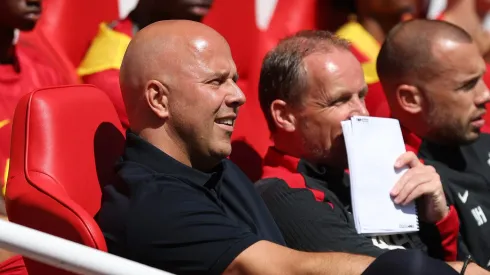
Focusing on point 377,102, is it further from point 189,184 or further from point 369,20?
point 189,184

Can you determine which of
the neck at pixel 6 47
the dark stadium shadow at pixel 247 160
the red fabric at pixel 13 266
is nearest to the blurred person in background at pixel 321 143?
the dark stadium shadow at pixel 247 160

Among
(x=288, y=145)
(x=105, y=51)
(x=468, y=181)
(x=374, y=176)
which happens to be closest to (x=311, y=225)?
(x=374, y=176)

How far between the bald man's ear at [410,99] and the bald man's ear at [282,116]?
41 centimetres

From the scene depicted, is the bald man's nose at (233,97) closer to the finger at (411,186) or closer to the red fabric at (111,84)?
the finger at (411,186)

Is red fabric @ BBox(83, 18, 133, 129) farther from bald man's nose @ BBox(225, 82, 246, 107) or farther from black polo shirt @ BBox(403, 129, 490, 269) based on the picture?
black polo shirt @ BBox(403, 129, 490, 269)

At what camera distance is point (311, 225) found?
1977 mm

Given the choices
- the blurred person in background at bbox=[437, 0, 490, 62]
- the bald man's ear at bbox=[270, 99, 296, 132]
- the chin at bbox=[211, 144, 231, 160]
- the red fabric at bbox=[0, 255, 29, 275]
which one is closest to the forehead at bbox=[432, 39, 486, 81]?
the bald man's ear at bbox=[270, 99, 296, 132]

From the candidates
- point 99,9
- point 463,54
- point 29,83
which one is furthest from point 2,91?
point 463,54

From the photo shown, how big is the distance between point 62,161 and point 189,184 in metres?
0.22

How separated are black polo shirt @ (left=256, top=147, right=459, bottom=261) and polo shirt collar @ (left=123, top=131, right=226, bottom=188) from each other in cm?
27

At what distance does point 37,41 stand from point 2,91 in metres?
0.30

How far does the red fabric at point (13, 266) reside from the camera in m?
1.88

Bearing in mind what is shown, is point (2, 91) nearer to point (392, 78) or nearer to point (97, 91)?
point (97, 91)

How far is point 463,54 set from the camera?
Result: 8.23 ft
